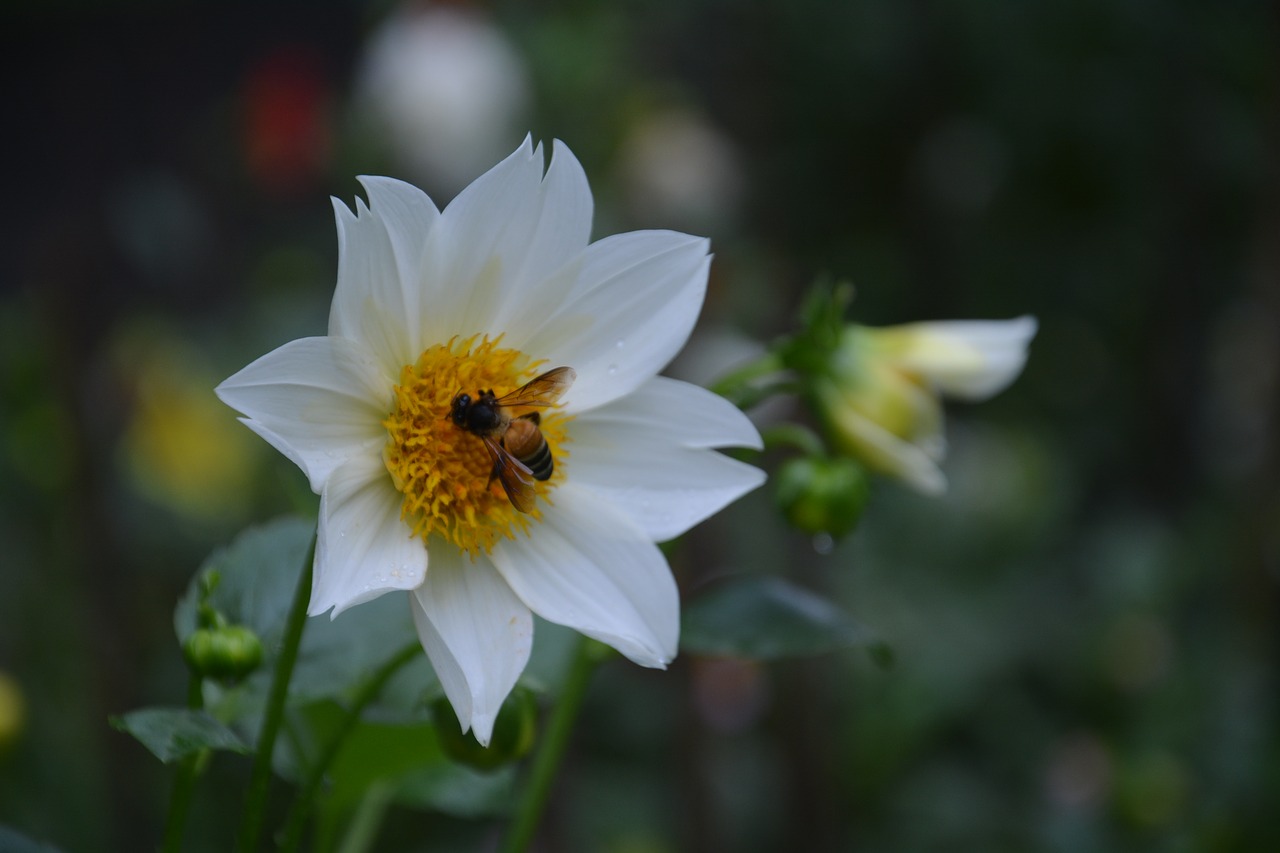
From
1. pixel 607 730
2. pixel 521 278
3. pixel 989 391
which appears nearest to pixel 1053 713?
pixel 607 730

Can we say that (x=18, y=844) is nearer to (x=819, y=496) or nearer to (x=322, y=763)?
(x=322, y=763)

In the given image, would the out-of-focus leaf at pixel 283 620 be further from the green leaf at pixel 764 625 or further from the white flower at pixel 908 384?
the white flower at pixel 908 384

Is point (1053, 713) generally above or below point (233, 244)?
below

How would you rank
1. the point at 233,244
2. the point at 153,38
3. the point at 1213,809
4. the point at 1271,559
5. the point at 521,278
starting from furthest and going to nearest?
the point at 153,38 → the point at 233,244 → the point at 1271,559 → the point at 1213,809 → the point at 521,278

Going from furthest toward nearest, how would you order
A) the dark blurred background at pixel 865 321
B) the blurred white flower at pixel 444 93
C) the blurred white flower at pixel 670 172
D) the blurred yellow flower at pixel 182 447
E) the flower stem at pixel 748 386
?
Answer: the blurred white flower at pixel 670 172
the blurred white flower at pixel 444 93
the blurred yellow flower at pixel 182 447
the dark blurred background at pixel 865 321
the flower stem at pixel 748 386

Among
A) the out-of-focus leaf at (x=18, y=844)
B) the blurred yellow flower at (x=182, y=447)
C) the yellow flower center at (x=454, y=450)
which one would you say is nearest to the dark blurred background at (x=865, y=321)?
the blurred yellow flower at (x=182, y=447)

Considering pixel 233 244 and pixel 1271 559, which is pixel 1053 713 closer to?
pixel 1271 559
